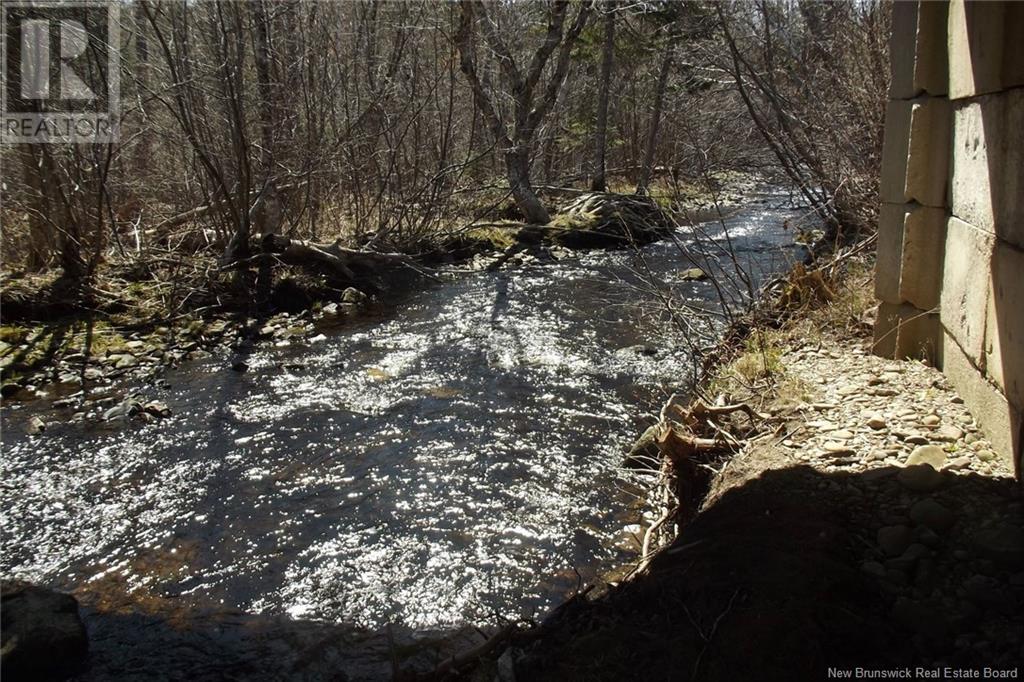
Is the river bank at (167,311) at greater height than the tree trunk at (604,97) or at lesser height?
lesser

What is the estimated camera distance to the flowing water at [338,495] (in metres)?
4.36

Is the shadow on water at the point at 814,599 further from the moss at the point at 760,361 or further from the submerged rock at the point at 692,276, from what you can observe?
the submerged rock at the point at 692,276

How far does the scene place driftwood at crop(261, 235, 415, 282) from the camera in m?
11.1

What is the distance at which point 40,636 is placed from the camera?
384 cm

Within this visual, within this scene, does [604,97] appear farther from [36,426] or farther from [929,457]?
[929,457]

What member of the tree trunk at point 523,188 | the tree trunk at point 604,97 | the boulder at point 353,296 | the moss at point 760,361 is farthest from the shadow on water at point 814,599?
the tree trunk at point 604,97

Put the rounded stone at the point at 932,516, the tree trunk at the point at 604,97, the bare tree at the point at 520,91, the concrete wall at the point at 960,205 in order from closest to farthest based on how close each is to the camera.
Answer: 1. the rounded stone at the point at 932,516
2. the concrete wall at the point at 960,205
3. the bare tree at the point at 520,91
4. the tree trunk at the point at 604,97

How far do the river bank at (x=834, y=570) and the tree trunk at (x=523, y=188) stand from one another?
1151cm

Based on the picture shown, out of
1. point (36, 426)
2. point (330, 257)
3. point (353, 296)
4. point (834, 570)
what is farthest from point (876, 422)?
point (330, 257)

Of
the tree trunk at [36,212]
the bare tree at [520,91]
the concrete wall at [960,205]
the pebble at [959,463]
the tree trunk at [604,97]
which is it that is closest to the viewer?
the concrete wall at [960,205]

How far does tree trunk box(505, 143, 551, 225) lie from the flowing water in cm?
677

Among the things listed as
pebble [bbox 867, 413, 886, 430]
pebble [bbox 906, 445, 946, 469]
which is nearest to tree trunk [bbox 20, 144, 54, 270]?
pebble [bbox 867, 413, 886, 430]

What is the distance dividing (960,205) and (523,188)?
11.7 meters

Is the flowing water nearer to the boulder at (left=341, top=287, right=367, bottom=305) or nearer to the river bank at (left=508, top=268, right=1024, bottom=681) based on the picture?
the river bank at (left=508, top=268, right=1024, bottom=681)
